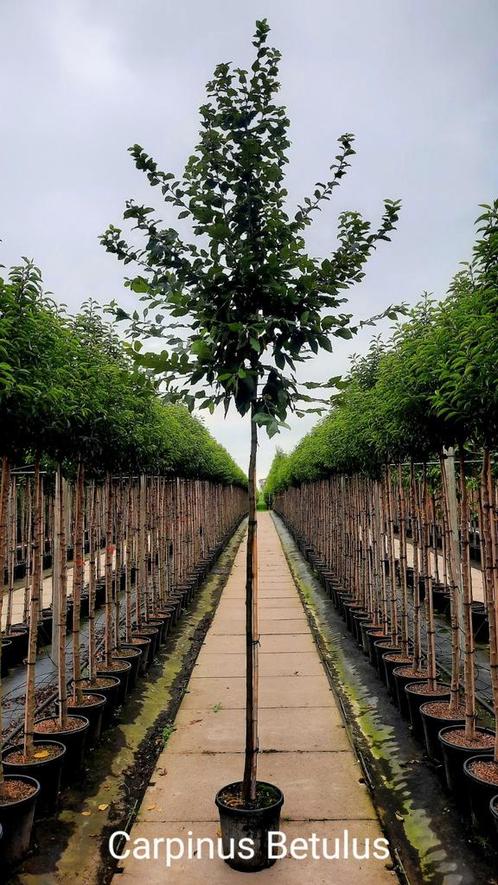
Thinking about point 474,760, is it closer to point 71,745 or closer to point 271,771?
point 271,771

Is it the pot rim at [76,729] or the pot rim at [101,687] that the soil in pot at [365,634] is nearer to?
the pot rim at [101,687]

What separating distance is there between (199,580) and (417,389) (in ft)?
36.9

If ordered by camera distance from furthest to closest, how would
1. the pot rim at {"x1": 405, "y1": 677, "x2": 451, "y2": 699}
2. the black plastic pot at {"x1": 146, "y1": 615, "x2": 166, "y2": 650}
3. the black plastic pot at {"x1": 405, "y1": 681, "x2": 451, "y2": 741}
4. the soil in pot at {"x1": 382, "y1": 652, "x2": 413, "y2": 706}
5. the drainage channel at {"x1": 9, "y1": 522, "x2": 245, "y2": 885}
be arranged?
the black plastic pot at {"x1": 146, "y1": 615, "x2": 166, "y2": 650}, the soil in pot at {"x1": 382, "y1": 652, "x2": 413, "y2": 706}, the pot rim at {"x1": 405, "y1": 677, "x2": 451, "y2": 699}, the black plastic pot at {"x1": 405, "y1": 681, "x2": 451, "y2": 741}, the drainage channel at {"x1": 9, "y1": 522, "x2": 245, "y2": 885}

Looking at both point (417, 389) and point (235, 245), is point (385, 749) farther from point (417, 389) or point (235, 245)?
point (235, 245)

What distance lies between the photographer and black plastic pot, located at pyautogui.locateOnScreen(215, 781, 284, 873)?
376 cm

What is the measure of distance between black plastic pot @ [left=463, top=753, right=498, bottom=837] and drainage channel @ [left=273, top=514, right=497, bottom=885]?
0.11 m

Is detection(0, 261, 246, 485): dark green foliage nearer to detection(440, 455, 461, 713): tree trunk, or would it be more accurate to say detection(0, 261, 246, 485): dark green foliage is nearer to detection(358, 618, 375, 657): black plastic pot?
detection(440, 455, 461, 713): tree trunk

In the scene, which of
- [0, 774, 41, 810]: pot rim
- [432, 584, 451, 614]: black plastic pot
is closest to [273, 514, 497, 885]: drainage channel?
[0, 774, 41, 810]: pot rim

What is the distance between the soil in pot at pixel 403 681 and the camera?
6364mm

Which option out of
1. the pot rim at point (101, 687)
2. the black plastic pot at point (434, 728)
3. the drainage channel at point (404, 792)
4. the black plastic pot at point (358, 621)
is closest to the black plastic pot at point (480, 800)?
the drainage channel at point (404, 792)

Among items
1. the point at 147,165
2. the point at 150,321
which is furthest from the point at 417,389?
the point at 147,165

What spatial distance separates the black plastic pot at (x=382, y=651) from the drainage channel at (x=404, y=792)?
0.13 metres

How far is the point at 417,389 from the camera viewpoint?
17.3 feet

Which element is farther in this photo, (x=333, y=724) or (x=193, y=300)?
(x=333, y=724)
